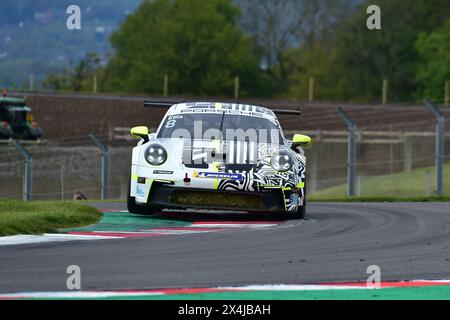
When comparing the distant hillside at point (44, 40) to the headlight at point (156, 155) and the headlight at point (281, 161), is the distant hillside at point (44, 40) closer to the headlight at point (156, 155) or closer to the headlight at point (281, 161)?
the headlight at point (156, 155)

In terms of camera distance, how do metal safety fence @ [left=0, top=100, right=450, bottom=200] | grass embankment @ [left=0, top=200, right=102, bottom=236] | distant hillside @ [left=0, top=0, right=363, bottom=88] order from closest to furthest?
1. grass embankment @ [left=0, top=200, right=102, bottom=236]
2. metal safety fence @ [left=0, top=100, right=450, bottom=200]
3. distant hillside @ [left=0, top=0, right=363, bottom=88]

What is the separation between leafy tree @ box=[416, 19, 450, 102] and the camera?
76.2 m

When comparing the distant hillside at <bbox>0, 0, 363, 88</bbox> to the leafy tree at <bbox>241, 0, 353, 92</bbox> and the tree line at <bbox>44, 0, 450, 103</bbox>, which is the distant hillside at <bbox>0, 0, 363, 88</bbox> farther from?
the tree line at <bbox>44, 0, 450, 103</bbox>

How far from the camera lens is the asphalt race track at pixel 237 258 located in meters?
7.77

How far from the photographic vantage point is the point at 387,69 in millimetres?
86188

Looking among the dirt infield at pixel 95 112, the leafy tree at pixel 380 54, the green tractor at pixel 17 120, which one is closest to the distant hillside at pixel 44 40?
the leafy tree at pixel 380 54

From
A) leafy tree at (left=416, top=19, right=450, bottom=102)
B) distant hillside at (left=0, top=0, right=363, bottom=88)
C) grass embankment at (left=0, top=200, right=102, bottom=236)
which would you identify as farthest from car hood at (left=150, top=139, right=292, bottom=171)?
distant hillside at (left=0, top=0, right=363, bottom=88)

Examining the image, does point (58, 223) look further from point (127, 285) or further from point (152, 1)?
point (152, 1)

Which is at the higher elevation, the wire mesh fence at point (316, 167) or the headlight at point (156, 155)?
the headlight at point (156, 155)

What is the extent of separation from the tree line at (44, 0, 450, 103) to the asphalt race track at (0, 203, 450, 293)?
65522 millimetres

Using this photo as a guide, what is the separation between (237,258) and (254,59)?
258 ft

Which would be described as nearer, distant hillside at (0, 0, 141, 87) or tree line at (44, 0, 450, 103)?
tree line at (44, 0, 450, 103)

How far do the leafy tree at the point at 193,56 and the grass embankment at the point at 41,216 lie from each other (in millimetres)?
67355

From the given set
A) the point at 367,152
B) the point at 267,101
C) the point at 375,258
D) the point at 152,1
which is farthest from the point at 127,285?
the point at 152,1
